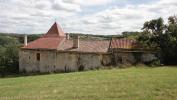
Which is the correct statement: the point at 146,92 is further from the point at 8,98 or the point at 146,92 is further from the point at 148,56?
the point at 148,56

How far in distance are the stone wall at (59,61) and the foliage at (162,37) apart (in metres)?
5.32

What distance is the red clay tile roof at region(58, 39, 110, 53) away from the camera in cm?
3900

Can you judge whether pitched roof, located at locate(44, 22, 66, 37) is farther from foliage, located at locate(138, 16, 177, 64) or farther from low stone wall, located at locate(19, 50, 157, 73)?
foliage, located at locate(138, 16, 177, 64)

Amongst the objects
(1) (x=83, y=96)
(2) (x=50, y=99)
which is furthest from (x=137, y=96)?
(2) (x=50, y=99)

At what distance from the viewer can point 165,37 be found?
1449 inches

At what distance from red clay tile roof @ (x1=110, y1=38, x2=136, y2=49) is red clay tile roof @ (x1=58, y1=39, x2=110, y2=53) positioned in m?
0.84

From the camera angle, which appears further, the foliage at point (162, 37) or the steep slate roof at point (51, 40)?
the steep slate roof at point (51, 40)

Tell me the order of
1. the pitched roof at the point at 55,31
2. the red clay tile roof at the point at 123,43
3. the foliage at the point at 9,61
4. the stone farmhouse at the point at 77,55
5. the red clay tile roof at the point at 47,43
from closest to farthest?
the stone farmhouse at the point at 77,55 < the red clay tile roof at the point at 123,43 < the red clay tile roof at the point at 47,43 < the foliage at the point at 9,61 < the pitched roof at the point at 55,31

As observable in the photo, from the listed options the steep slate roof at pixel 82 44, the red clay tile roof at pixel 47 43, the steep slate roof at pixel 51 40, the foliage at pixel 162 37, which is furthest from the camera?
the steep slate roof at pixel 51 40

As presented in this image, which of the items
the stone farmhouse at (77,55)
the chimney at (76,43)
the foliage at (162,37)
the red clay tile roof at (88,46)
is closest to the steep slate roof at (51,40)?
the stone farmhouse at (77,55)

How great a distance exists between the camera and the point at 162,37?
122 ft

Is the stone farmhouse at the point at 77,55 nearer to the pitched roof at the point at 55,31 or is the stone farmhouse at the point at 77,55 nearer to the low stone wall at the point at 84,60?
the low stone wall at the point at 84,60

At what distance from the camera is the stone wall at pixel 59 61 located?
3803cm

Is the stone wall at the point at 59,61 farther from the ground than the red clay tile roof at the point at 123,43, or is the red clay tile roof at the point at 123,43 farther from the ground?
the red clay tile roof at the point at 123,43
